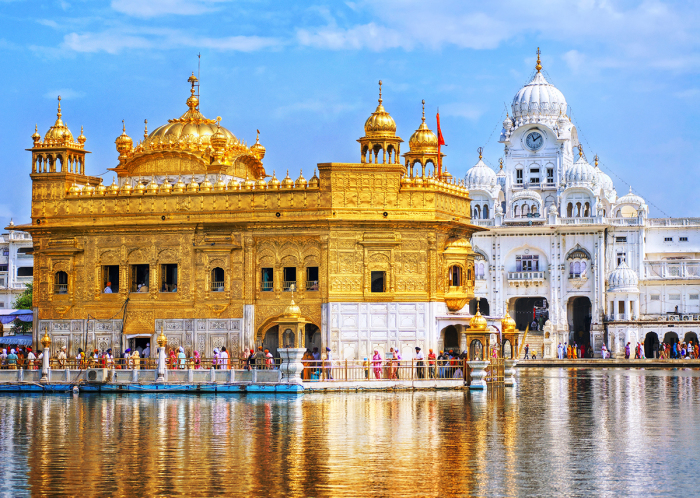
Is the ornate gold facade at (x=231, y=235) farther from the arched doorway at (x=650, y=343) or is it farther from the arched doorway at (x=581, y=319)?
the arched doorway at (x=581, y=319)

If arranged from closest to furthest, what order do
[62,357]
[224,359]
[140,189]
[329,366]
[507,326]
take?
[329,366] → [224,359] → [62,357] → [507,326] → [140,189]

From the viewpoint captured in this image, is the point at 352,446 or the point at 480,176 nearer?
the point at 352,446

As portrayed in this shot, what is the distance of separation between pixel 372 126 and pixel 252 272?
20.3 ft

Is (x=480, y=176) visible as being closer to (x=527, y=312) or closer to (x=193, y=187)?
(x=527, y=312)

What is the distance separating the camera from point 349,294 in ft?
114

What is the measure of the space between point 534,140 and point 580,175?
547 cm

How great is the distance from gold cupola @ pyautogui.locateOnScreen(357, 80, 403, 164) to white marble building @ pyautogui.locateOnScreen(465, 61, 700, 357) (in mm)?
29265

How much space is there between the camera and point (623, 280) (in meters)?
62.0

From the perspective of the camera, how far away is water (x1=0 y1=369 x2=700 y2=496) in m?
13.6

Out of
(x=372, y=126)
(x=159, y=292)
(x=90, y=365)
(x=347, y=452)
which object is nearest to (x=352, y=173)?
(x=372, y=126)

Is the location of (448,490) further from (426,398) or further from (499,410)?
(426,398)

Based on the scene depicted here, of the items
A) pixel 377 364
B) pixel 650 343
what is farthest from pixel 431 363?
pixel 650 343

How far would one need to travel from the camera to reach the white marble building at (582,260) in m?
62.8

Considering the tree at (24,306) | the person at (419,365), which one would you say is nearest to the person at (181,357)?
the person at (419,365)
